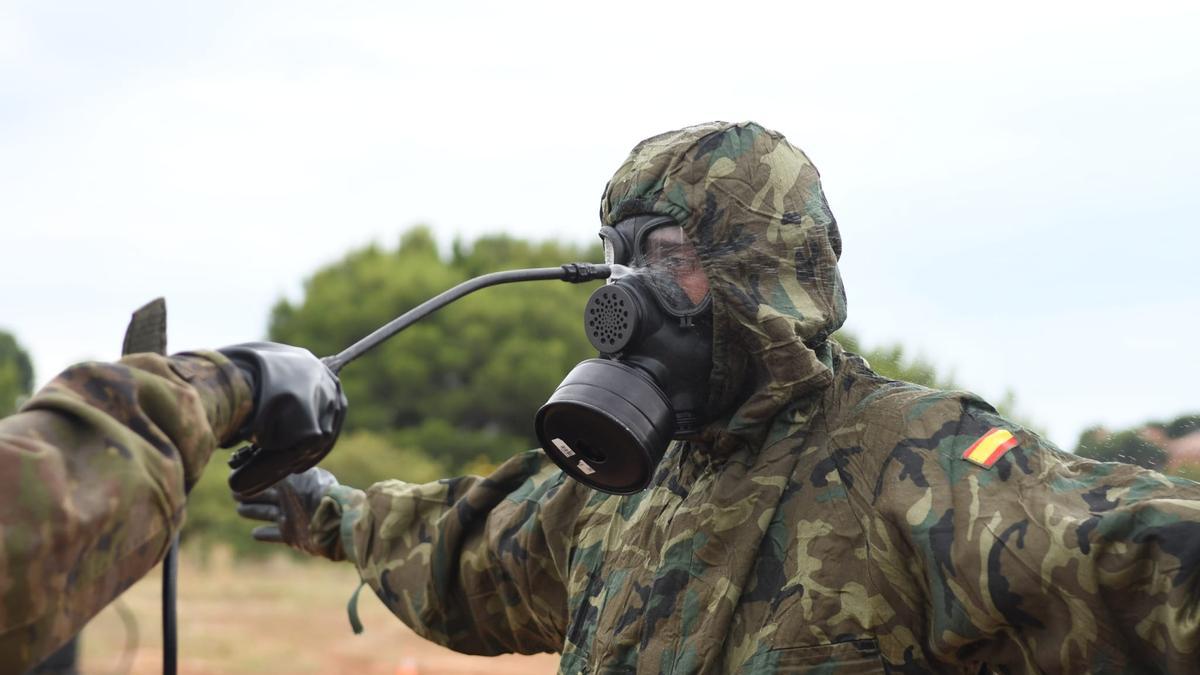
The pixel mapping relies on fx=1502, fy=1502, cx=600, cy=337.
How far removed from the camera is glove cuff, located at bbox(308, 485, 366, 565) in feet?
13.5

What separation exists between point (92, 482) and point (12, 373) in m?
21.6

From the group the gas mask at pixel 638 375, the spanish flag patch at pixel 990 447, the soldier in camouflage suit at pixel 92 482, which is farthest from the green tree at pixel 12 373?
the spanish flag patch at pixel 990 447

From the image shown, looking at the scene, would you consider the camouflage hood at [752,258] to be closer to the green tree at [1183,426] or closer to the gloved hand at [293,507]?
the green tree at [1183,426]

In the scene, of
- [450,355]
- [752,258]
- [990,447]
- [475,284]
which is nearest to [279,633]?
[450,355]

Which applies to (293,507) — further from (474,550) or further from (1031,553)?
(1031,553)

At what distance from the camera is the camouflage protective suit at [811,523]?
2.57 metres

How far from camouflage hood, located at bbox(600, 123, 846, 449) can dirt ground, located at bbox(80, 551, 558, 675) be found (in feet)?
27.2

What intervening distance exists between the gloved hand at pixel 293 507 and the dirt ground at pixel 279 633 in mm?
6954

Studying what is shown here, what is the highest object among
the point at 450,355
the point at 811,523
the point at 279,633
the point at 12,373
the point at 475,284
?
the point at 475,284

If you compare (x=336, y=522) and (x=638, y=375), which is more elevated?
(x=638, y=375)

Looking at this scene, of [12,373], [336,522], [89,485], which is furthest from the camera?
[12,373]

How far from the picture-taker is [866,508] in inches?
116

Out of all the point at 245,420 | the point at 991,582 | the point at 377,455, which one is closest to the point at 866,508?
the point at 991,582

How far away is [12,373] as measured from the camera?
73.4 feet
